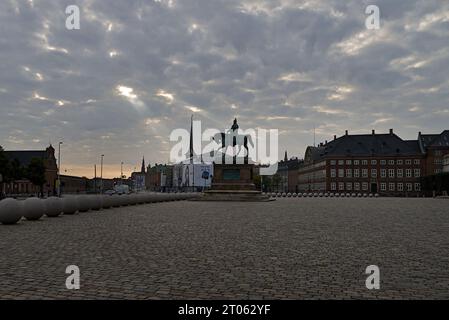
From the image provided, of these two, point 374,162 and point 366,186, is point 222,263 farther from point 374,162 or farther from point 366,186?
point 374,162

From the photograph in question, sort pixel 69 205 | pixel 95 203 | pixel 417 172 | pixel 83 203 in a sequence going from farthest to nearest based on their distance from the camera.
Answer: pixel 417 172 < pixel 95 203 < pixel 83 203 < pixel 69 205

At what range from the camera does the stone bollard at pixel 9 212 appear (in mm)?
19984

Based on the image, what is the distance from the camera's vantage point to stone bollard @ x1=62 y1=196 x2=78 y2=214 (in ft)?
86.5

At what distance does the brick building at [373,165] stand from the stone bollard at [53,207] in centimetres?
12017

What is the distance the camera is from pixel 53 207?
2453 cm

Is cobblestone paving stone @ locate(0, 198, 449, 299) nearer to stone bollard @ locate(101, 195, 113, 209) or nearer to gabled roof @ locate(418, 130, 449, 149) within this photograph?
stone bollard @ locate(101, 195, 113, 209)

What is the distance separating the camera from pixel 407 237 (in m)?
15.8

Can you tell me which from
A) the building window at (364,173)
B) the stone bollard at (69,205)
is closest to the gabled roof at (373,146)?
the building window at (364,173)

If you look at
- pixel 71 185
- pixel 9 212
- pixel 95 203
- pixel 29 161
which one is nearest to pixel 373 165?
pixel 29 161

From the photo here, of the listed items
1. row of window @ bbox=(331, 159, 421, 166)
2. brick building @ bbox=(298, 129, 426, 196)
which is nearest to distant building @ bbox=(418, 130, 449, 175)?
brick building @ bbox=(298, 129, 426, 196)

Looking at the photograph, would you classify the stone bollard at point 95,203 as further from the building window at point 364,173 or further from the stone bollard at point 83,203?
the building window at point 364,173

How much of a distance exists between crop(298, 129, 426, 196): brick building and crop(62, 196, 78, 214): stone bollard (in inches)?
4636

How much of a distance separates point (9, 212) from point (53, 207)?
4.48m

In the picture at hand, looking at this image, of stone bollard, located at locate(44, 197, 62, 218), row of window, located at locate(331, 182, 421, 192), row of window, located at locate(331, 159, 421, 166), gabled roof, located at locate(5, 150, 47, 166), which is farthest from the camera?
gabled roof, located at locate(5, 150, 47, 166)
